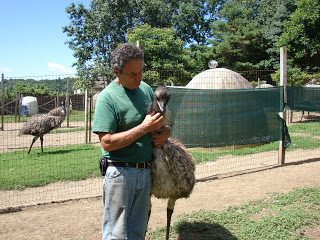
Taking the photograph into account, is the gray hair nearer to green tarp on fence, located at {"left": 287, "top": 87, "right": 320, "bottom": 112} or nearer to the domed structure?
green tarp on fence, located at {"left": 287, "top": 87, "right": 320, "bottom": 112}

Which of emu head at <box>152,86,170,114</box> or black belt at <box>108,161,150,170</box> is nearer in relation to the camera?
black belt at <box>108,161,150,170</box>

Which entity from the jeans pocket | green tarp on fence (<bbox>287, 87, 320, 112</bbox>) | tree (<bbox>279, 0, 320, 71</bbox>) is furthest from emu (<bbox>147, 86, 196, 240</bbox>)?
tree (<bbox>279, 0, 320, 71</bbox>)

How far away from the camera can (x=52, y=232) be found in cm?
380

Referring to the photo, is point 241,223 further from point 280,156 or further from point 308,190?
point 280,156

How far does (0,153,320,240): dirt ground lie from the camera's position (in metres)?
3.80

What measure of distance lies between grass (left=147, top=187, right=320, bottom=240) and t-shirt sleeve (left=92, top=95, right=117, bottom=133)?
2053mm

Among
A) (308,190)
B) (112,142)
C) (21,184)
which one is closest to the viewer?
(112,142)

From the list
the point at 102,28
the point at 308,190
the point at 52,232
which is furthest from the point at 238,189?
the point at 102,28

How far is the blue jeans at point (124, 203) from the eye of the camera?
2.21 metres

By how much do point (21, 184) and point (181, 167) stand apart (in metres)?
4.20

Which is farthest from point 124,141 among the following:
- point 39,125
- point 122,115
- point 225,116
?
point 39,125

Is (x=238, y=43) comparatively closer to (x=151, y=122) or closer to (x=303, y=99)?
(x=303, y=99)

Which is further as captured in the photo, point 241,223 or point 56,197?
point 56,197

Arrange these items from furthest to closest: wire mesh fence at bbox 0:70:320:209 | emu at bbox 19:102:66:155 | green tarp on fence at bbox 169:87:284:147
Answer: emu at bbox 19:102:66:155 → green tarp on fence at bbox 169:87:284:147 → wire mesh fence at bbox 0:70:320:209
